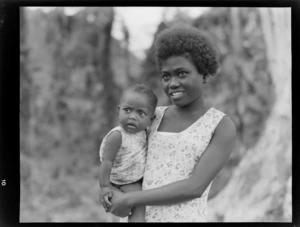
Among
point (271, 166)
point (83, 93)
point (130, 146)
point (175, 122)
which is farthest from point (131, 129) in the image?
point (83, 93)

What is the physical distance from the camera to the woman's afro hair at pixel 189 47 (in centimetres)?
186

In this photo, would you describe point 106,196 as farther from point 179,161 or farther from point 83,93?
point 83,93

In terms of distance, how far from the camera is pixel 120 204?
181cm

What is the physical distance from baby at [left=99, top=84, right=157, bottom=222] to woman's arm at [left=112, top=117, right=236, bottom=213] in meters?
0.09

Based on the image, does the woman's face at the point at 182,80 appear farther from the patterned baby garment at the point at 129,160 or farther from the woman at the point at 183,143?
the patterned baby garment at the point at 129,160

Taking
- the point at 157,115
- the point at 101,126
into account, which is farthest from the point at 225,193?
the point at 157,115

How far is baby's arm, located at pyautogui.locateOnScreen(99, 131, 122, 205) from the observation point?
1.85m

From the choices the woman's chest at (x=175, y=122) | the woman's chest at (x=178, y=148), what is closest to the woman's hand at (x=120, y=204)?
the woman's chest at (x=178, y=148)

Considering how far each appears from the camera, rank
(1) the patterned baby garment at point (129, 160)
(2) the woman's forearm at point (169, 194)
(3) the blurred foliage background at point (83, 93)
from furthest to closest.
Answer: (3) the blurred foliage background at point (83, 93), (1) the patterned baby garment at point (129, 160), (2) the woman's forearm at point (169, 194)

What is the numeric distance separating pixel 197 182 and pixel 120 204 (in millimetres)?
286

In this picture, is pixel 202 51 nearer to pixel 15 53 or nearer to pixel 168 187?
pixel 168 187

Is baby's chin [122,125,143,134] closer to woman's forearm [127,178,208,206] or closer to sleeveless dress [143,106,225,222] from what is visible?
sleeveless dress [143,106,225,222]

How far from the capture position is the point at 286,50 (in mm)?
4297

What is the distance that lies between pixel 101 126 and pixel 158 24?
1.15m
